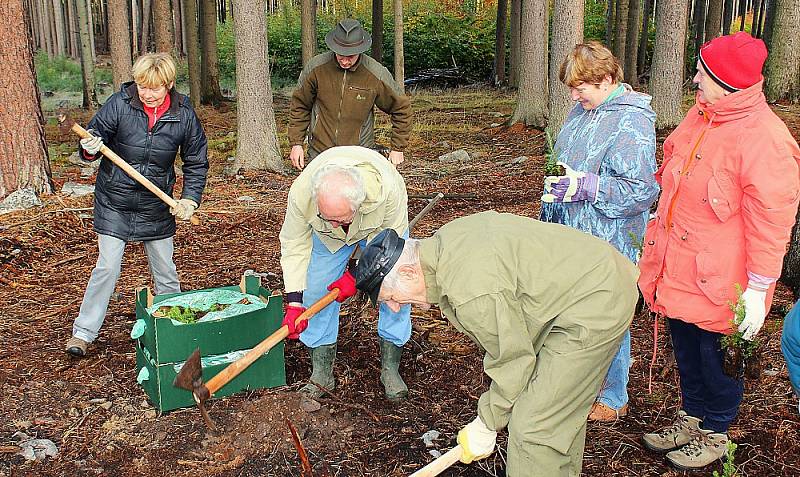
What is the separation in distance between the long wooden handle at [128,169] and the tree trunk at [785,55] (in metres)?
12.0

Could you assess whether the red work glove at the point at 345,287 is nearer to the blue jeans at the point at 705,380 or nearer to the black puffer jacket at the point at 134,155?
the blue jeans at the point at 705,380

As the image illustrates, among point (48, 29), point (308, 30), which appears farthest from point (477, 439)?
point (48, 29)

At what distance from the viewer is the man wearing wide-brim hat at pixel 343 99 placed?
5449mm

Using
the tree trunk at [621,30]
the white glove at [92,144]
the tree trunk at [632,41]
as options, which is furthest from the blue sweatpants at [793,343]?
the tree trunk at [632,41]

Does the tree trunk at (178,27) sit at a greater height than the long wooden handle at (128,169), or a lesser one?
lesser

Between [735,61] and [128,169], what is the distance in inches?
127

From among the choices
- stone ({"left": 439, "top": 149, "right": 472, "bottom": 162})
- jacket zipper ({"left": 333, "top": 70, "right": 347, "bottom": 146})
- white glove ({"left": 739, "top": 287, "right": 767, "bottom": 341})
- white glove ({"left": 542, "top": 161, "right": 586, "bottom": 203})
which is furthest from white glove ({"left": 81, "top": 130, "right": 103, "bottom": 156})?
stone ({"left": 439, "top": 149, "right": 472, "bottom": 162})

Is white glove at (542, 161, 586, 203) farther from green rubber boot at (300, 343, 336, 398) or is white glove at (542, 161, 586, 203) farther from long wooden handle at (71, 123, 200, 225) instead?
long wooden handle at (71, 123, 200, 225)

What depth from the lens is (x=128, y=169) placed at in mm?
4391

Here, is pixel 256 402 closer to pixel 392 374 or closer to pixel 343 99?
pixel 392 374

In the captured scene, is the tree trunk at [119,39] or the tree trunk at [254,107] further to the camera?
the tree trunk at [119,39]

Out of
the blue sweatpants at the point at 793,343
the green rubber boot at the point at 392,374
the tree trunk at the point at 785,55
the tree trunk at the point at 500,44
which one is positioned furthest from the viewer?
the tree trunk at the point at 500,44

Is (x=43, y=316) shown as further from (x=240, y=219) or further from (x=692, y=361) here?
(x=692, y=361)

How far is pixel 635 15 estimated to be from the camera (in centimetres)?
1983
